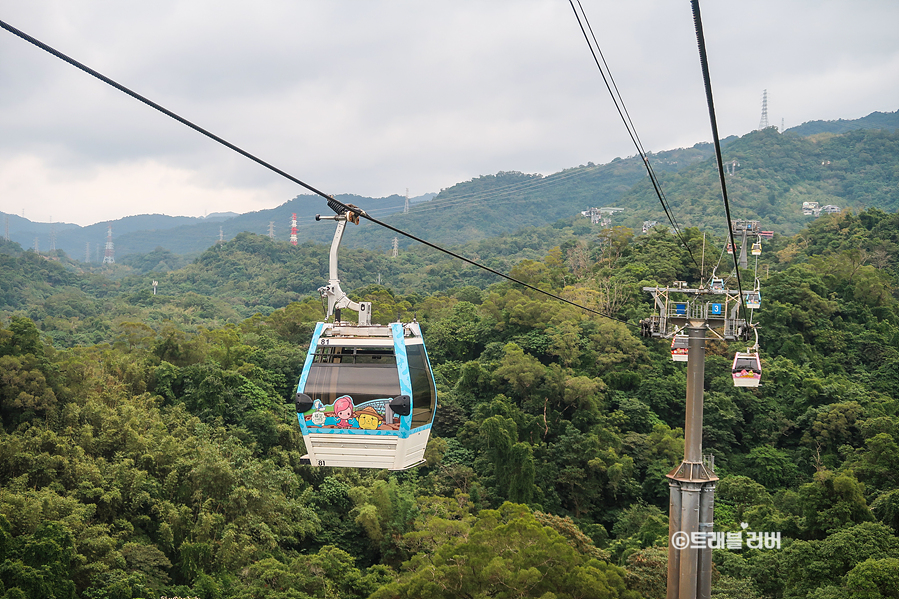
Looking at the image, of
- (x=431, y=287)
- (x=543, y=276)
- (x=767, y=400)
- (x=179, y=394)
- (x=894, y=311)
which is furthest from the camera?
(x=431, y=287)

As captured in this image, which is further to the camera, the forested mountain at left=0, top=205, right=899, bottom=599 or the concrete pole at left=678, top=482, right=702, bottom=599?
the forested mountain at left=0, top=205, right=899, bottom=599

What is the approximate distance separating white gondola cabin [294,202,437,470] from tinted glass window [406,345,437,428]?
0.01 meters

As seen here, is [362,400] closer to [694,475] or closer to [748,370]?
[694,475]

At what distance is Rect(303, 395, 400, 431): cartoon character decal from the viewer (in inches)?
331

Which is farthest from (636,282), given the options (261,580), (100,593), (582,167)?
(582,167)

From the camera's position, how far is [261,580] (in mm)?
18391

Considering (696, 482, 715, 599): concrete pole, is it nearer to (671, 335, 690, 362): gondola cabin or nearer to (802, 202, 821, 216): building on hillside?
(671, 335, 690, 362): gondola cabin

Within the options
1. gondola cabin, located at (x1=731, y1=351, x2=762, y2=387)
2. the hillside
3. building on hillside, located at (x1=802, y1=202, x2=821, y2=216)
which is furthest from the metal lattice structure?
building on hillside, located at (x1=802, y1=202, x2=821, y2=216)

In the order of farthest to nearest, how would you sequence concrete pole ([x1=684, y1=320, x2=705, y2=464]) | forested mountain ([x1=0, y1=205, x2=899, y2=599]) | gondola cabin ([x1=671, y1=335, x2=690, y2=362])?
forested mountain ([x1=0, y1=205, x2=899, y2=599]), gondola cabin ([x1=671, y1=335, x2=690, y2=362]), concrete pole ([x1=684, y1=320, x2=705, y2=464])

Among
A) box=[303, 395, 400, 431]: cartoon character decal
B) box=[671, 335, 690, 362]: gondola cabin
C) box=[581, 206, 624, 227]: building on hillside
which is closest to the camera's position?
box=[303, 395, 400, 431]: cartoon character decal

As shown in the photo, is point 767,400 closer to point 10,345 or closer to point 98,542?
point 98,542

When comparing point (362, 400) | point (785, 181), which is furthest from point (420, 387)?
point (785, 181)

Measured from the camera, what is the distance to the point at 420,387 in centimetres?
881

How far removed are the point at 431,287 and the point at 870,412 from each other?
43047 millimetres
